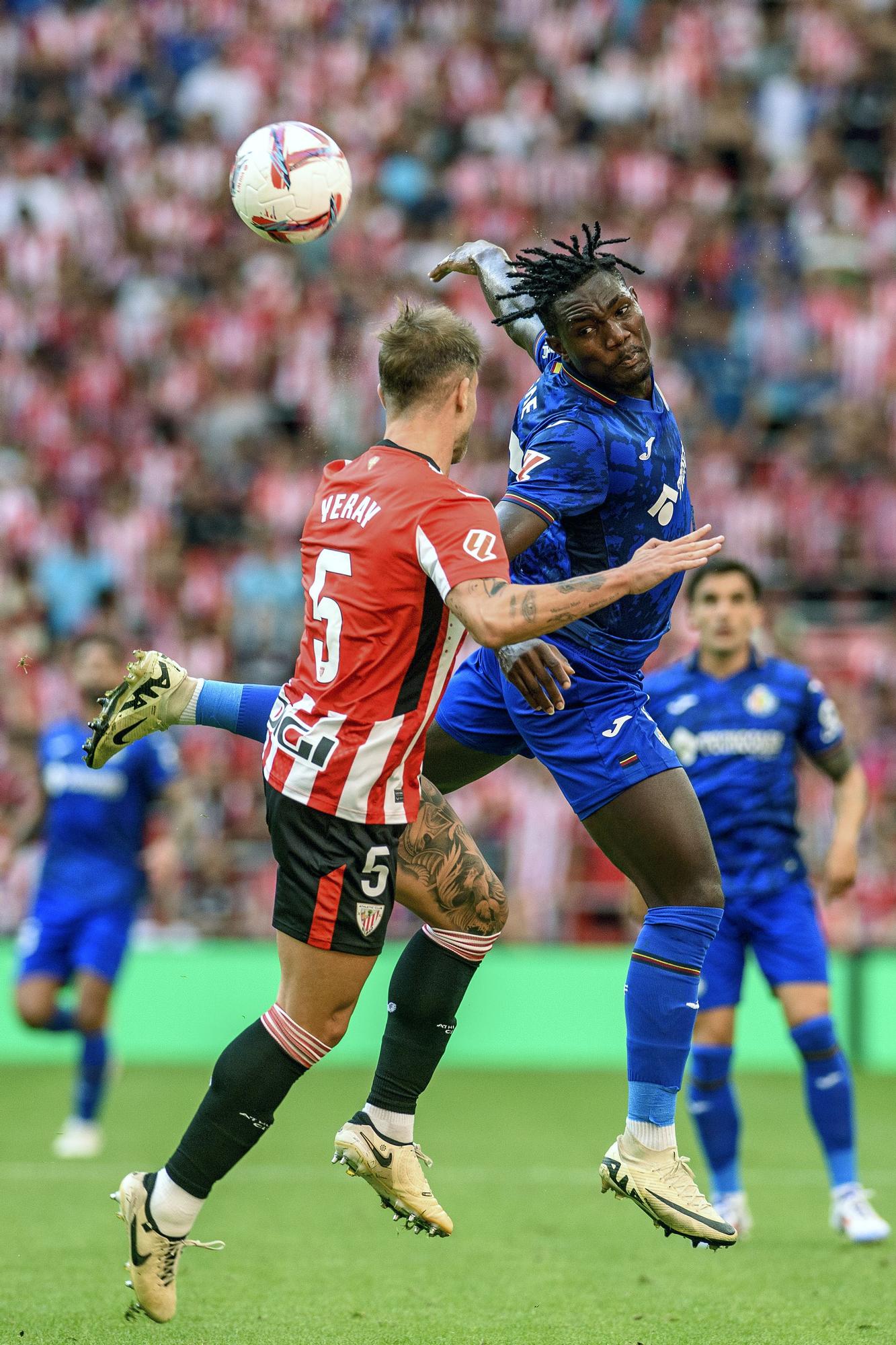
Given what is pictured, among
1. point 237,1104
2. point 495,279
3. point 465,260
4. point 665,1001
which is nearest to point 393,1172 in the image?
point 237,1104

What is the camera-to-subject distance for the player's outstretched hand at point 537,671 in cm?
492

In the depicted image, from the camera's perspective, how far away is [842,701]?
45.9 ft

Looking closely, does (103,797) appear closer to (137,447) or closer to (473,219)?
(137,447)

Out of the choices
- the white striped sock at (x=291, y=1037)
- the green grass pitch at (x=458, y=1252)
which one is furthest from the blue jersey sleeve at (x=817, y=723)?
the white striped sock at (x=291, y=1037)

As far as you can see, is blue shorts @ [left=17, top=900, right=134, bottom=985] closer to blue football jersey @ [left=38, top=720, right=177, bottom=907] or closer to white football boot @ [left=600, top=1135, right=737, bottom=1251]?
blue football jersey @ [left=38, top=720, right=177, bottom=907]

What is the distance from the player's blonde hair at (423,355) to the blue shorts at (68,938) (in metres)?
5.57

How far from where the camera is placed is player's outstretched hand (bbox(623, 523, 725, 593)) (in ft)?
15.5

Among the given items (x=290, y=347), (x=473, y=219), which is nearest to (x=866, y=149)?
(x=473, y=219)

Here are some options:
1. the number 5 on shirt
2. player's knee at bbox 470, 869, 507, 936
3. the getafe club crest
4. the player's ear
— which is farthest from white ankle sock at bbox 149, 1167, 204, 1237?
the getafe club crest

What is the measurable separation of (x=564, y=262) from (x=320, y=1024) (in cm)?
232

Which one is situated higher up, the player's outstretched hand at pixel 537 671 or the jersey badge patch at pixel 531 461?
the jersey badge patch at pixel 531 461

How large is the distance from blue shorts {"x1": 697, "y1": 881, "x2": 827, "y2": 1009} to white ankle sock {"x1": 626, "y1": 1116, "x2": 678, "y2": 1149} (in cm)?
251

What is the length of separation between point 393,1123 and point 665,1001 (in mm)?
875

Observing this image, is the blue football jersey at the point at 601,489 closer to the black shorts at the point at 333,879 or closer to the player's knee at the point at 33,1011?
the black shorts at the point at 333,879
